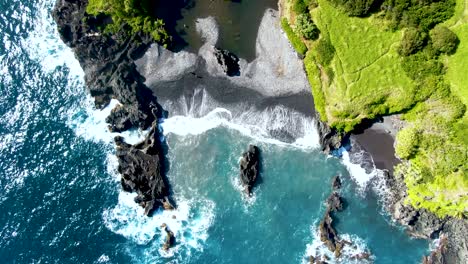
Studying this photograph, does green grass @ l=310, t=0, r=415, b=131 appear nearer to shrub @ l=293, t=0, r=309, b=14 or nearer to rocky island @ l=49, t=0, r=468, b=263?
rocky island @ l=49, t=0, r=468, b=263

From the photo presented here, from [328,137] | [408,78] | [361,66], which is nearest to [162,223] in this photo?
[328,137]

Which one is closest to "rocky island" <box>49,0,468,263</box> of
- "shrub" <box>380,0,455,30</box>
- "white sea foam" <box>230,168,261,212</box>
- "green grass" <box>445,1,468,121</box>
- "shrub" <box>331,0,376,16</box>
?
"shrub" <box>331,0,376,16</box>

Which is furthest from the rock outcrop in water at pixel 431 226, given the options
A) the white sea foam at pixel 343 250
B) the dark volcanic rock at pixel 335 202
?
the dark volcanic rock at pixel 335 202

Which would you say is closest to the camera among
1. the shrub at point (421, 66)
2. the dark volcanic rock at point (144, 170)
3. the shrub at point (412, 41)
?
the shrub at point (412, 41)

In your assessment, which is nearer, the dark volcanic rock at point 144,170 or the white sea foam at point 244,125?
the dark volcanic rock at point 144,170

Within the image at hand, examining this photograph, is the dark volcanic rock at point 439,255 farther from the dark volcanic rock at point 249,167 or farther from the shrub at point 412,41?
the shrub at point 412,41

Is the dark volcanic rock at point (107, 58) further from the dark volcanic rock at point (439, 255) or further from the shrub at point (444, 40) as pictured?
the dark volcanic rock at point (439, 255)

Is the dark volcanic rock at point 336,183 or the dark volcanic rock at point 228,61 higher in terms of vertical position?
the dark volcanic rock at point 228,61

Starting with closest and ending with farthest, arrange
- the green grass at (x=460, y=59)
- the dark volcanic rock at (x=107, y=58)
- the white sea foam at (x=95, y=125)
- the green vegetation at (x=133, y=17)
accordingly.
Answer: the green grass at (x=460, y=59) < the green vegetation at (x=133, y=17) < the dark volcanic rock at (x=107, y=58) < the white sea foam at (x=95, y=125)

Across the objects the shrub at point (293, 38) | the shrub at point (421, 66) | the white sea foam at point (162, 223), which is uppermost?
the shrub at point (293, 38)
